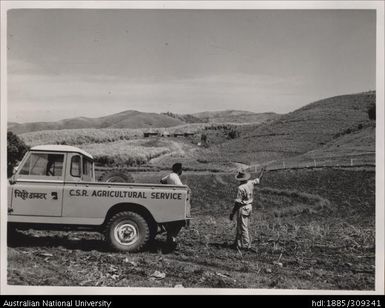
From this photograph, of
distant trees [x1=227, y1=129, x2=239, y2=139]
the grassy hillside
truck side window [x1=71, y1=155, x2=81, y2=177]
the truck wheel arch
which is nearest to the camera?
the truck wheel arch

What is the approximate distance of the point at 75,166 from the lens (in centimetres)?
853

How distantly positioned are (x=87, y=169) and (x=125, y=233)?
153cm

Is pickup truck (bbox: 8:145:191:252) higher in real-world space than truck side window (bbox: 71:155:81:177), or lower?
lower

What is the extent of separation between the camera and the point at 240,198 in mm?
8906

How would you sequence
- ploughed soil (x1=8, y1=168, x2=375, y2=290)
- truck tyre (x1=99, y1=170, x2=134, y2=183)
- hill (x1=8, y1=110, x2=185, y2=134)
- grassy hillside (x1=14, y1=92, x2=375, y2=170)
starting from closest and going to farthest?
ploughed soil (x1=8, y1=168, x2=375, y2=290) → truck tyre (x1=99, y1=170, x2=134, y2=183) → hill (x1=8, y1=110, x2=185, y2=134) → grassy hillside (x1=14, y1=92, x2=375, y2=170)

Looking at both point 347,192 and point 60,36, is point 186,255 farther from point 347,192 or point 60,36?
point 347,192

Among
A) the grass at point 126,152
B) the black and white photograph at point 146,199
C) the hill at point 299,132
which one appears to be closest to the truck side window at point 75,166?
the black and white photograph at point 146,199

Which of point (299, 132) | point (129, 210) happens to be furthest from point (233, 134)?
point (129, 210)

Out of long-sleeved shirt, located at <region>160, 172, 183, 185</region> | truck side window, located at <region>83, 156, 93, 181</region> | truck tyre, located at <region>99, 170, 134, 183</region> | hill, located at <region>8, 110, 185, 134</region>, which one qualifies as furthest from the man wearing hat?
hill, located at <region>8, 110, 185, 134</region>

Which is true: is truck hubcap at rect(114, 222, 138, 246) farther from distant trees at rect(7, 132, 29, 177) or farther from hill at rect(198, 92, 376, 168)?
hill at rect(198, 92, 376, 168)

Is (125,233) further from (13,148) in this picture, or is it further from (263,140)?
(263,140)

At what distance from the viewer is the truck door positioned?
812 centimetres

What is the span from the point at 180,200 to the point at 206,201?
8.07 meters
